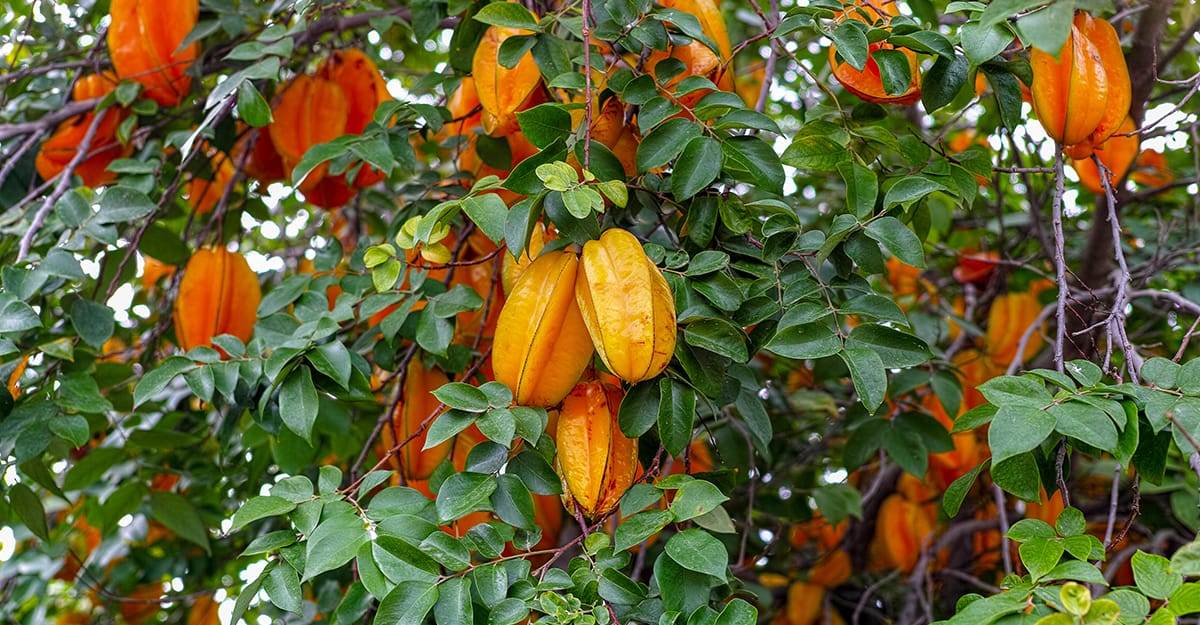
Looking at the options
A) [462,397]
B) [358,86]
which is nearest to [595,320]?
[462,397]

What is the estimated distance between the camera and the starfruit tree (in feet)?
3.71

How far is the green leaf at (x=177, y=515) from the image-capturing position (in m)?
2.07

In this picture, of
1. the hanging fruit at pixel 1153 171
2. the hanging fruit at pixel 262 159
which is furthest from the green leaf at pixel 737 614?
the hanging fruit at pixel 1153 171

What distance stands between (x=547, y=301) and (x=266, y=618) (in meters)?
1.36

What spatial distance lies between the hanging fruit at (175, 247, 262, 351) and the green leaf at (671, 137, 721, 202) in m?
1.04

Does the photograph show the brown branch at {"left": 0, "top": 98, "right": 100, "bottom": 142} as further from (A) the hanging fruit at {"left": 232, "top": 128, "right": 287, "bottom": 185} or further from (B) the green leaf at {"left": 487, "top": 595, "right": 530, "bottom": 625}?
(B) the green leaf at {"left": 487, "top": 595, "right": 530, "bottom": 625}

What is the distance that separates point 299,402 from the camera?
1364 mm

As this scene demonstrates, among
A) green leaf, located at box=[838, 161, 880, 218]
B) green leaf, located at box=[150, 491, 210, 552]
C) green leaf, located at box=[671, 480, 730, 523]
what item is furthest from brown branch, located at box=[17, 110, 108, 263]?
green leaf, located at box=[838, 161, 880, 218]

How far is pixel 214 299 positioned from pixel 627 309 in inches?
43.4

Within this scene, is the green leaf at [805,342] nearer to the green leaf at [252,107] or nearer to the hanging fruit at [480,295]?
the hanging fruit at [480,295]

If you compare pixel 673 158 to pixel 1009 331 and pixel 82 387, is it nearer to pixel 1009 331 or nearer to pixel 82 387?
pixel 82 387

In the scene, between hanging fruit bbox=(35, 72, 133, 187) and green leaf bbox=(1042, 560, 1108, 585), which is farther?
hanging fruit bbox=(35, 72, 133, 187)

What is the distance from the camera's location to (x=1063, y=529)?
3.54 ft

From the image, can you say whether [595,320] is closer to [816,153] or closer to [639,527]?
[639,527]
